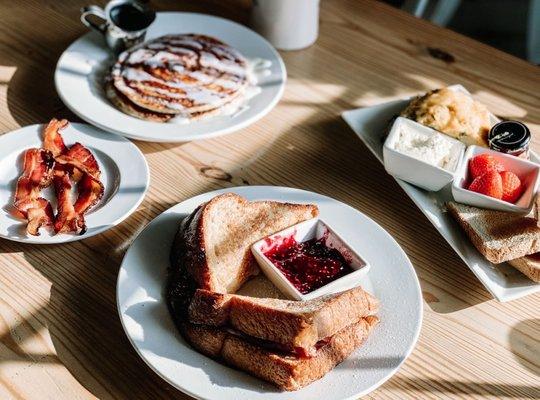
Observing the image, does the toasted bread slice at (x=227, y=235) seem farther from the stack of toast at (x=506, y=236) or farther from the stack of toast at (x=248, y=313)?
the stack of toast at (x=506, y=236)

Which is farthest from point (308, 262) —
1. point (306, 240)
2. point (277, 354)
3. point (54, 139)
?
point (54, 139)

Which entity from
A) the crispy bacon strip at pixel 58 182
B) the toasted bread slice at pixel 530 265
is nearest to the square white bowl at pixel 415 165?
the toasted bread slice at pixel 530 265

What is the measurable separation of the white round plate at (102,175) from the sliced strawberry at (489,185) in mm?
720

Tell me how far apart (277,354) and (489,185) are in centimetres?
64

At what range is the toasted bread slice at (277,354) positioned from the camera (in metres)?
1.01

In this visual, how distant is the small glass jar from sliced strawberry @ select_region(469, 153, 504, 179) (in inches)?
3.1

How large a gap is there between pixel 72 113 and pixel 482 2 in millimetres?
3355

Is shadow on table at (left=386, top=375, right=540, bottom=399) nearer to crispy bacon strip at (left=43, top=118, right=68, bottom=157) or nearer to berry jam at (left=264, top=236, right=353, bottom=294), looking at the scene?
berry jam at (left=264, top=236, right=353, bottom=294)

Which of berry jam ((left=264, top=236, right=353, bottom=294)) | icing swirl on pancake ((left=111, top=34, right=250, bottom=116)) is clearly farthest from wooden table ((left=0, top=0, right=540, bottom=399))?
berry jam ((left=264, top=236, right=353, bottom=294))

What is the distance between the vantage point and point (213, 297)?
1052 mm

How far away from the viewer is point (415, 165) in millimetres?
1398

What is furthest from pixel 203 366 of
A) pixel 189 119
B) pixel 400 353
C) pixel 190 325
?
pixel 189 119

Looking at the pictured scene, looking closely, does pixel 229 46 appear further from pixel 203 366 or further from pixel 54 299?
pixel 203 366

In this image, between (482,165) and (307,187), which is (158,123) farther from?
(482,165)
